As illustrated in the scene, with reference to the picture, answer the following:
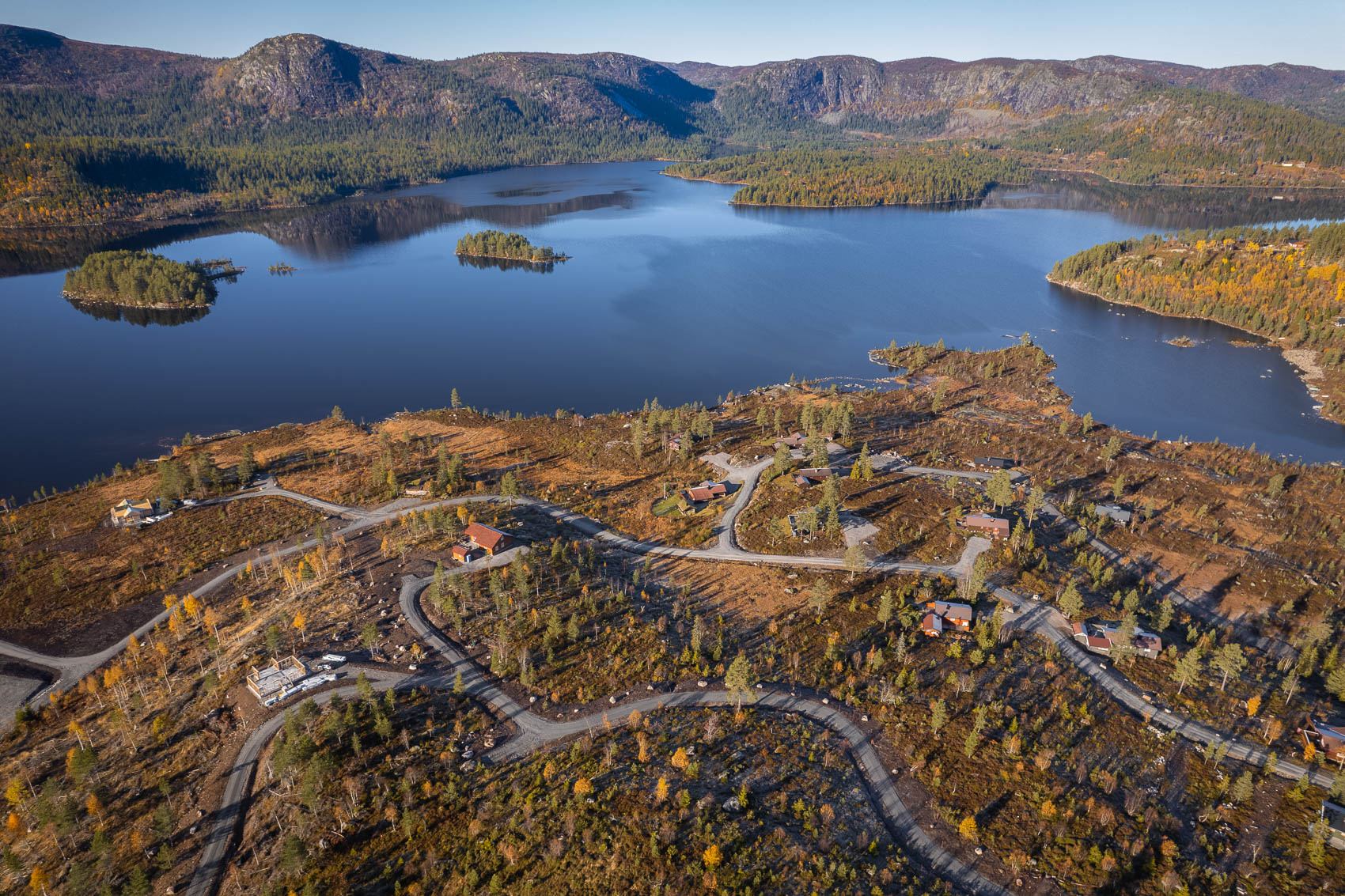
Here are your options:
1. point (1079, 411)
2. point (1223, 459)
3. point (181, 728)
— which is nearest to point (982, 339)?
point (1079, 411)

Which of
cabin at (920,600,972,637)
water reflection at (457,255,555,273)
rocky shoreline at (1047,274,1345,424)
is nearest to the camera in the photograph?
cabin at (920,600,972,637)

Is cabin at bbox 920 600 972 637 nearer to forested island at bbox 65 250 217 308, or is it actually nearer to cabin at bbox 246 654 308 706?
cabin at bbox 246 654 308 706

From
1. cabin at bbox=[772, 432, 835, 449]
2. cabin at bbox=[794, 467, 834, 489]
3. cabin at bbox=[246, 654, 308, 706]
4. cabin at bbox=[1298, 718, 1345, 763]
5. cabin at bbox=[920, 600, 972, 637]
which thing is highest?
cabin at bbox=[772, 432, 835, 449]

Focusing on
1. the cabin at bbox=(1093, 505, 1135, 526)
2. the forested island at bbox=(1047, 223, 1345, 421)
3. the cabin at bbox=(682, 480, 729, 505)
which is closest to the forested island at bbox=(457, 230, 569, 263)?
the forested island at bbox=(1047, 223, 1345, 421)

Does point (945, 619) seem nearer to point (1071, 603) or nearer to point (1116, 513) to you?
point (1071, 603)

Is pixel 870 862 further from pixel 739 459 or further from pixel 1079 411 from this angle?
pixel 1079 411

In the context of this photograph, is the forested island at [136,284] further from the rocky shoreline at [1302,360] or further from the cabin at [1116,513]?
the rocky shoreline at [1302,360]

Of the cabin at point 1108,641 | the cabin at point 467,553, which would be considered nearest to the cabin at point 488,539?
the cabin at point 467,553
